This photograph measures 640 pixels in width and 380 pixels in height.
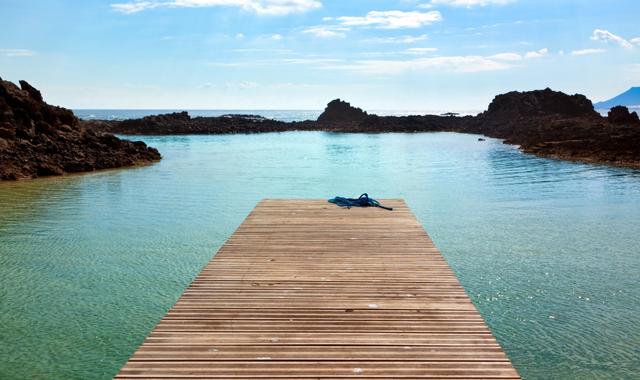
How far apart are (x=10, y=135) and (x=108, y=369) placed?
29.6 meters

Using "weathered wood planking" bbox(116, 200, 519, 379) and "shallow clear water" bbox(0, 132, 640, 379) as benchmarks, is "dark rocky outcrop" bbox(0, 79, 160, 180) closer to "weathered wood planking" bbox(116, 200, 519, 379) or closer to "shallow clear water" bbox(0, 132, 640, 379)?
"shallow clear water" bbox(0, 132, 640, 379)

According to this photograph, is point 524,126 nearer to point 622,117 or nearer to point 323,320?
point 622,117

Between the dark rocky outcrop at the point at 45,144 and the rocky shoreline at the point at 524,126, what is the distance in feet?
112

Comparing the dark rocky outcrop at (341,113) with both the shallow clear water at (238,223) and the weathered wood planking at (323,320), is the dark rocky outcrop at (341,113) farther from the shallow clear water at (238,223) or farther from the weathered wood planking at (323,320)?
Result: the weathered wood planking at (323,320)

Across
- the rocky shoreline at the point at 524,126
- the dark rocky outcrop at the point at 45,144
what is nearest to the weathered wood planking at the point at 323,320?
the dark rocky outcrop at the point at 45,144

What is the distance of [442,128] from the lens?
101 meters

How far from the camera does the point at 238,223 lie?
60.7 ft

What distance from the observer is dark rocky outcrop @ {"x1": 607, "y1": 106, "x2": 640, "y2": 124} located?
52.5 metres

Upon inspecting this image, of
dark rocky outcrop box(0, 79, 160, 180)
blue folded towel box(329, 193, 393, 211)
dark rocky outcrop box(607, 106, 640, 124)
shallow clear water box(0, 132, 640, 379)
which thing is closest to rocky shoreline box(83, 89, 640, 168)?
dark rocky outcrop box(607, 106, 640, 124)

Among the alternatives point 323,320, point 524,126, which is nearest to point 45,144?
point 323,320

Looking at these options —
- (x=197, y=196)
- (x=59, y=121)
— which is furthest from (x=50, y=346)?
(x=59, y=121)

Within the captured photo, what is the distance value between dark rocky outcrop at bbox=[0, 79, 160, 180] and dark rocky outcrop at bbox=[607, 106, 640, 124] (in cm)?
4478

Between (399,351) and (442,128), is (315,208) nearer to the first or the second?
(399,351)

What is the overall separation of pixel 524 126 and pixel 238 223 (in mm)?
67001
